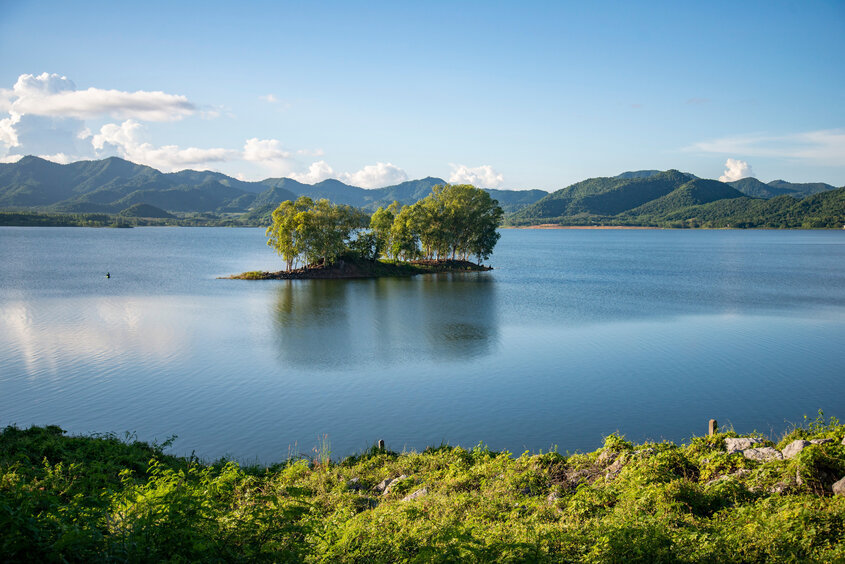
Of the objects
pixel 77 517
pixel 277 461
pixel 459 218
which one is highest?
pixel 459 218

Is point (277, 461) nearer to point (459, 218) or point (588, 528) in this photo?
point (588, 528)

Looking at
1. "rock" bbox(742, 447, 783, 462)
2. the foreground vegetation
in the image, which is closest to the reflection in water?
the foreground vegetation

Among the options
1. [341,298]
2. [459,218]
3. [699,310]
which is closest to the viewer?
[699,310]

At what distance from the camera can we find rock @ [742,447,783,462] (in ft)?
42.9

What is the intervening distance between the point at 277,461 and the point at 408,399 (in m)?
7.37

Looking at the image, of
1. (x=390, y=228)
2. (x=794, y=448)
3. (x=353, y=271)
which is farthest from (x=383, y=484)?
(x=390, y=228)

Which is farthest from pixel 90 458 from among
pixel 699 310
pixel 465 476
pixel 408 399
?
pixel 699 310

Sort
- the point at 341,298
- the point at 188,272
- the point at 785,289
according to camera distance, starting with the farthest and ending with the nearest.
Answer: the point at 188,272
the point at 785,289
the point at 341,298

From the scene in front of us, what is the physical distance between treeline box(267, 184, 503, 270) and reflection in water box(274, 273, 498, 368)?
276 inches

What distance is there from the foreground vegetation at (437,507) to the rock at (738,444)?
0.80 ft

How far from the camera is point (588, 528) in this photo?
9648mm

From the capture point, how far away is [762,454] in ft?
→ 43.8

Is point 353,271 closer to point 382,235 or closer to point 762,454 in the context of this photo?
point 382,235

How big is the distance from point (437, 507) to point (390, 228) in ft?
234
